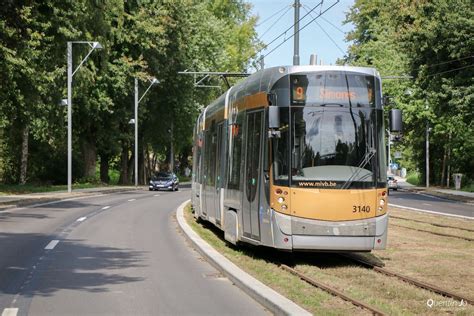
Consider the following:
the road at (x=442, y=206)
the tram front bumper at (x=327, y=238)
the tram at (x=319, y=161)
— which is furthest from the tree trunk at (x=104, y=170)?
the tram front bumper at (x=327, y=238)

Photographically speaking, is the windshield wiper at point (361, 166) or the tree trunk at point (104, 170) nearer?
the windshield wiper at point (361, 166)

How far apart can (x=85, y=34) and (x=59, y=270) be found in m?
25.5

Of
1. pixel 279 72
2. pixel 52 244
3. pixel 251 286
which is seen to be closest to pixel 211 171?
pixel 52 244

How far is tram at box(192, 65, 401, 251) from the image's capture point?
1176cm

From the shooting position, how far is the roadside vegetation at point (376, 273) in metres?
8.42

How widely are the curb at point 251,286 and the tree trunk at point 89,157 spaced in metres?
40.4

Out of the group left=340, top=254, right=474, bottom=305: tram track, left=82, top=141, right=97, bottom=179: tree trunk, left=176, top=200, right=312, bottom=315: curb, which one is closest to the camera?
left=176, top=200, right=312, bottom=315: curb

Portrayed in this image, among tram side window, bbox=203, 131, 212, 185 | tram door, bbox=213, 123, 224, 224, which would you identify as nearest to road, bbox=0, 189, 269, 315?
tram door, bbox=213, 123, 224, 224

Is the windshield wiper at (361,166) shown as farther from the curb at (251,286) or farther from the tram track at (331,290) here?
the curb at (251,286)

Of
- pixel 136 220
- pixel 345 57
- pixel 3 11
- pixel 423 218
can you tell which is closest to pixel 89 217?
pixel 136 220

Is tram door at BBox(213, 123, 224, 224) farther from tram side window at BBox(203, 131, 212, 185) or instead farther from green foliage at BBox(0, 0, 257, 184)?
green foliage at BBox(0, 0, 257, 184)

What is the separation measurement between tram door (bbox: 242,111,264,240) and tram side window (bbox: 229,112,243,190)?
1.93 ft

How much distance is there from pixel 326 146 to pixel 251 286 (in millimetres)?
3514

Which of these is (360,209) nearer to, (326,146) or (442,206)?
(326,146)
